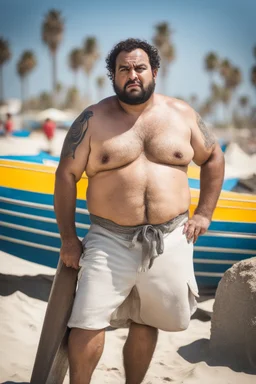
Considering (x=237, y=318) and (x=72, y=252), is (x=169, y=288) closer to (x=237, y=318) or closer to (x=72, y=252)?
(x=72, y=252)

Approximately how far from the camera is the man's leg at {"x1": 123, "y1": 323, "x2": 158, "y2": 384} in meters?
3.35

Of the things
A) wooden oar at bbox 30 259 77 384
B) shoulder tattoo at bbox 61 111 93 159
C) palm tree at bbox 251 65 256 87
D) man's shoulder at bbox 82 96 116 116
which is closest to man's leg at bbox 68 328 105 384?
wooden oar at bbox 30 259 77 384

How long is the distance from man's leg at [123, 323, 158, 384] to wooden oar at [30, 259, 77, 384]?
15.2 inches

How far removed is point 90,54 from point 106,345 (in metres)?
77.2

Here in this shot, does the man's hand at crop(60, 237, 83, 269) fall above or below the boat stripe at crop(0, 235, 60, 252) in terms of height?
above

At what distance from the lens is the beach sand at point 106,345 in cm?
401

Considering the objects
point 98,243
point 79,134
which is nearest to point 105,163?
point 79,134

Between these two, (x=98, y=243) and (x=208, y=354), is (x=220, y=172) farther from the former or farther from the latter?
(x=208, y=354)

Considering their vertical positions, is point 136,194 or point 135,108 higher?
point 135,108

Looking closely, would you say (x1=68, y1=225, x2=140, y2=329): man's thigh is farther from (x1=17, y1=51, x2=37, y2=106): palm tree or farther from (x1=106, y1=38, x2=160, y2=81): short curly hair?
(x1=17, y1=51, x2=37, y2=106): palm tree

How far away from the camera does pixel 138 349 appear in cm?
335

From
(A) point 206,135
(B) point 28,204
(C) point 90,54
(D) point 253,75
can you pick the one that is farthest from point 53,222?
(C) point 90,54

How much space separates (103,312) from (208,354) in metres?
1.71

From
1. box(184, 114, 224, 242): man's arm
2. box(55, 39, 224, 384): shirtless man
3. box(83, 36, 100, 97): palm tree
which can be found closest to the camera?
box(55, 39, 224, 384): shirtless man
